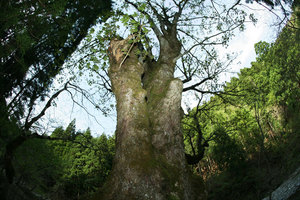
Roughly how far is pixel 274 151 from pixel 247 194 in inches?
124

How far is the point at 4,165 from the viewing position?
161cm

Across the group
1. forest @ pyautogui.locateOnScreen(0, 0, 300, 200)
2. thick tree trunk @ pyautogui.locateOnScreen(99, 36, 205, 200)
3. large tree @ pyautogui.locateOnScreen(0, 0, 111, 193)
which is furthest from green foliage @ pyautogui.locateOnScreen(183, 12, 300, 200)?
large tree @ pyautogui.locateOnScreen(0, 0, 111, 193)

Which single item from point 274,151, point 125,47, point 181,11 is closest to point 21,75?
point 125,47

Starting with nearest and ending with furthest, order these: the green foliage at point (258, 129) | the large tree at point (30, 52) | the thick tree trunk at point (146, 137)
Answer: the large tree at point (30, 52) → the thick tree trunk at point (146, 137) → the green foliage at point (258, 129)

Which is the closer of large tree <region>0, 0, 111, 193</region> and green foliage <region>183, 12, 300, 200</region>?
large tree <region>0, 0, 111, 193</region>

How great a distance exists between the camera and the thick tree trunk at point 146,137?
3.07 metres

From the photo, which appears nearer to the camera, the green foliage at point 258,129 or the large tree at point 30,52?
the large tree at point 30,52

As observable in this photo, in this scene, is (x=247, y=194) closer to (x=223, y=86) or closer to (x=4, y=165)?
(x=223, y=86)

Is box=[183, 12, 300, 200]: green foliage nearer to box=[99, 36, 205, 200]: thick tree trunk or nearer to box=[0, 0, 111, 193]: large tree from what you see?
box=[99, 36, 205, 200]: thick tree trunk

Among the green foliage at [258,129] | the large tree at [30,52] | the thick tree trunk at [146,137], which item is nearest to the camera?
the large tree at [30,52]

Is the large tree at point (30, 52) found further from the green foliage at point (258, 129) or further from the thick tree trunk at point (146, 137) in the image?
the green foliage at point (258, 129)

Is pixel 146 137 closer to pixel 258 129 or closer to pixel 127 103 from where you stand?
pixel 127 103

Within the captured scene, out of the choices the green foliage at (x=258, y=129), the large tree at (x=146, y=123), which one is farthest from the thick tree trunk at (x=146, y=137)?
the green foliage at (x=258, y=129)

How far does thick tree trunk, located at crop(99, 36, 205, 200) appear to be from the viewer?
10.1ft
